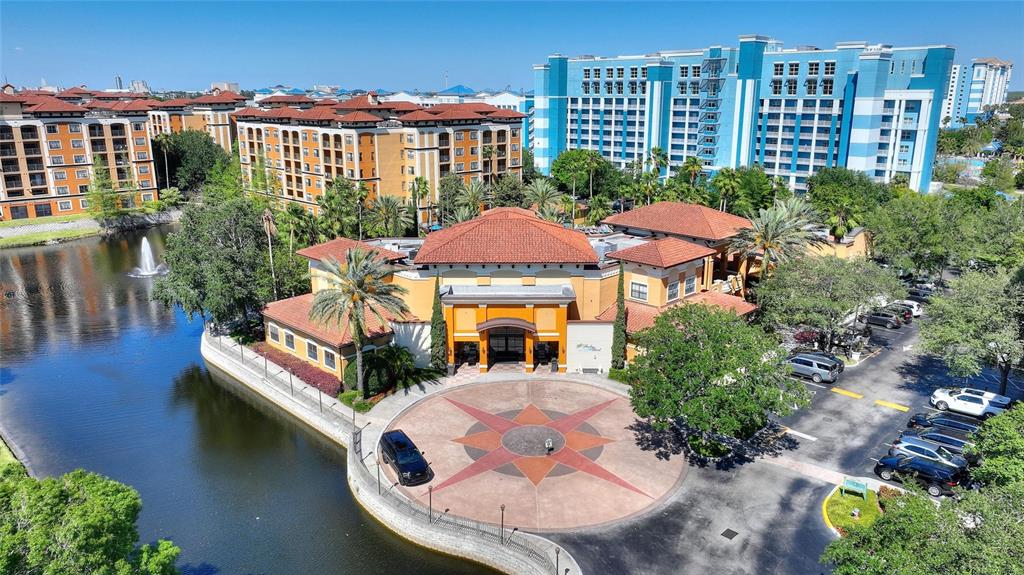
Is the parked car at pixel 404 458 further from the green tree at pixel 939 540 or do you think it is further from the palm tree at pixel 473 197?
the palm tree at pixel 473 197

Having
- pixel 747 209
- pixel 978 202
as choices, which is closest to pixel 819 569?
pixel 747 209

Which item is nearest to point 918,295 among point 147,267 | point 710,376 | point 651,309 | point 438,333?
point 651,309

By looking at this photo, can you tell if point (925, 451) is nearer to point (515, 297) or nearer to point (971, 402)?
point (971, 402)

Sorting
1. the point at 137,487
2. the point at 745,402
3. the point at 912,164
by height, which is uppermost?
the point at 912,164

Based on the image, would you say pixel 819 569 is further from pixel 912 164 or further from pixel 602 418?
pixel 912 164

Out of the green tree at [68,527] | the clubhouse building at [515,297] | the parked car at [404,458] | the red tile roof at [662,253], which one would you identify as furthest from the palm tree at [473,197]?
the green tree at [68,527]
